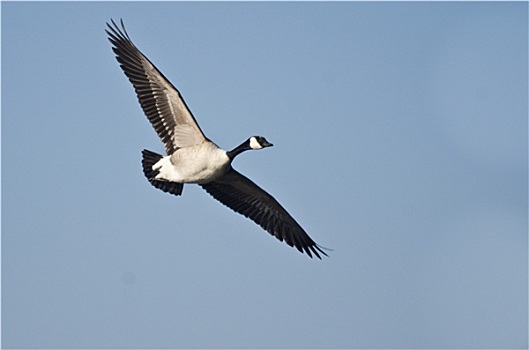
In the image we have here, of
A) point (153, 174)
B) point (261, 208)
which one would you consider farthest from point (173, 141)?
point (261, 208)

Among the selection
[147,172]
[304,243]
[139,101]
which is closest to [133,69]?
[139,101]

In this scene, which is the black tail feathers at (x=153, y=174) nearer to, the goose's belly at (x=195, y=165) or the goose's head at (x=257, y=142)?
the goose's belly at (x=195, y=165)

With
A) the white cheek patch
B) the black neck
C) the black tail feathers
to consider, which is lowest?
the black tail feathers

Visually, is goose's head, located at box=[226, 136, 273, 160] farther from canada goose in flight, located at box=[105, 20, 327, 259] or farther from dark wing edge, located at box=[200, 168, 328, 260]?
dark wing edge, located at box=[200, 168, 328, 260]

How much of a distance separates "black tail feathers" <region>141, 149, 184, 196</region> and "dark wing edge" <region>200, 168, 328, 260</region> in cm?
106

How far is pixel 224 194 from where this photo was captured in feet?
56.0

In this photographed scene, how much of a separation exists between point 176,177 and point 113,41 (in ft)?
8.90

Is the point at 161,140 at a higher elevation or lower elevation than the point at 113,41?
lower

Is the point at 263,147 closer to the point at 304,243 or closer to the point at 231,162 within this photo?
the point at 231,162

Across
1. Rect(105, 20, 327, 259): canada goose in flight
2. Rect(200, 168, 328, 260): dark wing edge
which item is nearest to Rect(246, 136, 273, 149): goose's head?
Rect(105, 20, 327, 259): canada goose in flight

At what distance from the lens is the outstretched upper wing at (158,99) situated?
1544 centimetres

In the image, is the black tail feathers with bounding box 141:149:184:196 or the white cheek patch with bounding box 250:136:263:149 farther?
the black tail feathers with bounding box 141:149:184:196

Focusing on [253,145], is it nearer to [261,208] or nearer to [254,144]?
[254,144]

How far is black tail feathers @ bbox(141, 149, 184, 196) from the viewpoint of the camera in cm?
1576
